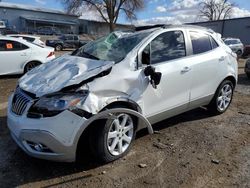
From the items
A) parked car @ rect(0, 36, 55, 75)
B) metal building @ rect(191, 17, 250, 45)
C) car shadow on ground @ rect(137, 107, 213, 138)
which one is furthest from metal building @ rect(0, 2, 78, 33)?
car shadow on ground @ rect(137, 107, 213, 138)

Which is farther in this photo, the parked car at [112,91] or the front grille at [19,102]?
the front grille at [19,102]

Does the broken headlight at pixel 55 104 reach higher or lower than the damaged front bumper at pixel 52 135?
higher

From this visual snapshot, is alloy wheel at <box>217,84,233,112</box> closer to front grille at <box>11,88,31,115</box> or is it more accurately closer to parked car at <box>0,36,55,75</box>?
front grille at <box>11,88,31,115</box>

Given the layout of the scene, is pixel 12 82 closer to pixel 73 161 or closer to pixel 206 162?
pixel 73 161

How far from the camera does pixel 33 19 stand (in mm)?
58344

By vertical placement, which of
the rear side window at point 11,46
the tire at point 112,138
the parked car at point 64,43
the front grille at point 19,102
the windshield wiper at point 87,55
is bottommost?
the parked car at point 64,43

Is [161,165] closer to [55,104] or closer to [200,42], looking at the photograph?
[55,104]

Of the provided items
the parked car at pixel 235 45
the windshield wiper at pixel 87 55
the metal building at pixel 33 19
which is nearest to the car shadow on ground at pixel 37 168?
the windshield wiper at pixel 87 55

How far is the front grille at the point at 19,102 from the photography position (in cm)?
358

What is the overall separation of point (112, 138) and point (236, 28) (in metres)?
38.6

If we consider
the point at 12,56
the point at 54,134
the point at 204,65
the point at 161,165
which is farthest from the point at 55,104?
the point at 12,56

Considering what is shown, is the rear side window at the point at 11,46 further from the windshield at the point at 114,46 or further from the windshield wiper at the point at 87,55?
the windshield wiper at the point at 87,55

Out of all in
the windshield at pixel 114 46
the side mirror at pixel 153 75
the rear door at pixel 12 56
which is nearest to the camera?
the side mirror at pixel 153 75

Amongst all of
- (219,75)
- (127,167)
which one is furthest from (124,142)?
(219,75)
